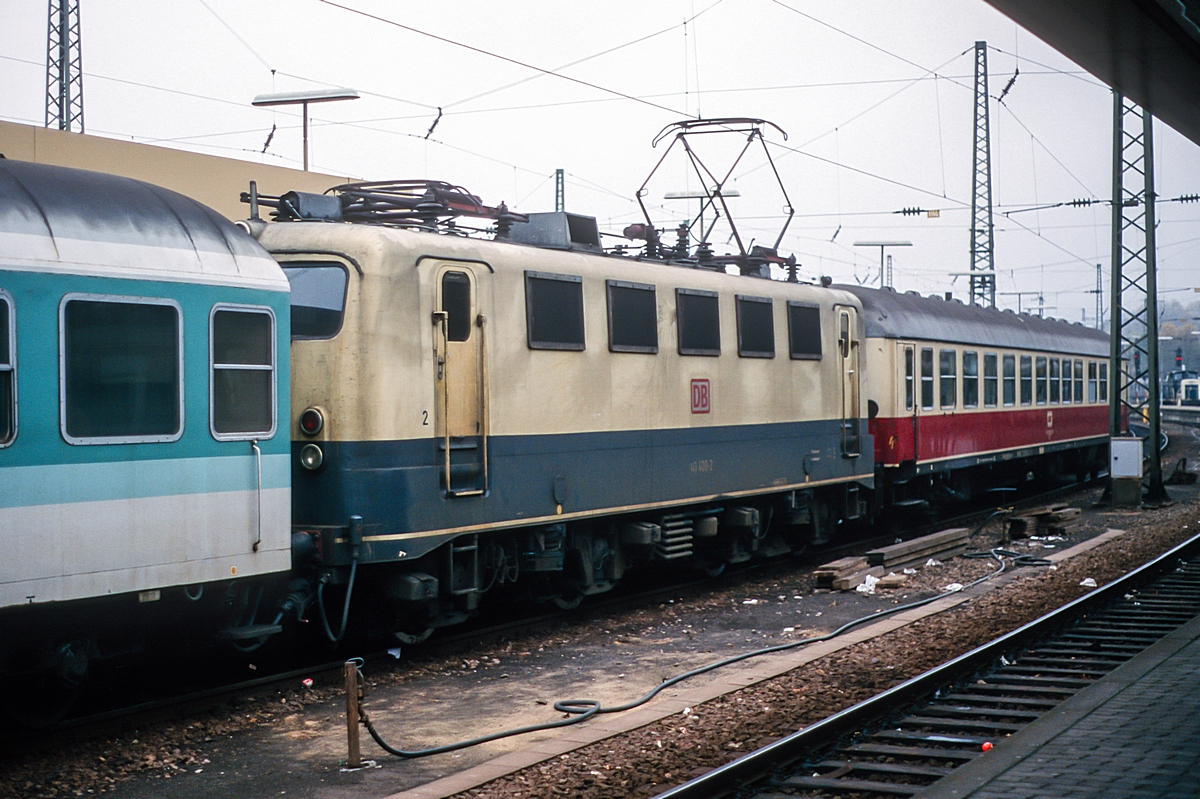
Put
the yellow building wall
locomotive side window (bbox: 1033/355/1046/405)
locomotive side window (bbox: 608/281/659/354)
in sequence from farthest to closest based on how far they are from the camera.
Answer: locomotive side window (bbox: 1033/355/1046/405), the yellow building wall, locomotive side window (bbox: 608/281/659/354)

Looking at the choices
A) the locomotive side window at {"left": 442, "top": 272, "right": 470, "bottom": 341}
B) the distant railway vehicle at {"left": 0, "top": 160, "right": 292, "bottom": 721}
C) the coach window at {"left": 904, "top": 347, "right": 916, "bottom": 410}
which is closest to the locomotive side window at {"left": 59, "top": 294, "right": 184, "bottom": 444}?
Result: the distant railway vehicle at {"left": 0, "top": 160, "right": 292, "bottom": 721}

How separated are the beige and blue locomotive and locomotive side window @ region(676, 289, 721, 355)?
0.03m

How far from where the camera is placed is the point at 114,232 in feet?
27.3

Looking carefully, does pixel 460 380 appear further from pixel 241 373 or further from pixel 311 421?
pixel 241 373

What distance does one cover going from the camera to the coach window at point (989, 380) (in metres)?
24.9

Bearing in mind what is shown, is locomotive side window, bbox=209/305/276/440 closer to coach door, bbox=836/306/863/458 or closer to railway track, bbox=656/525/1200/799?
railway track, bbox=656/525/1200/799

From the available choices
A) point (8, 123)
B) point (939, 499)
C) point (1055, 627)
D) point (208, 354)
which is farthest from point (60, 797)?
point (939, 499)

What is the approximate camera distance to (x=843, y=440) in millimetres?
17797

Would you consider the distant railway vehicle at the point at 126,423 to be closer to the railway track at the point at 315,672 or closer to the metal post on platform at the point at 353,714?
the railway track at the point at 315,672

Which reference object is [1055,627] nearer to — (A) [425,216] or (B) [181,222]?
(A) [425,216]

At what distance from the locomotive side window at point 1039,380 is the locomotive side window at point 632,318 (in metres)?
17.0

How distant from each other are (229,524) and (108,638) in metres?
1.10

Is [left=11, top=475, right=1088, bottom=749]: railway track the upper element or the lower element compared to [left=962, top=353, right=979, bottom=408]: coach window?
lower

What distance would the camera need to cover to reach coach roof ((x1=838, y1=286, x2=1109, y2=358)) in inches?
850
